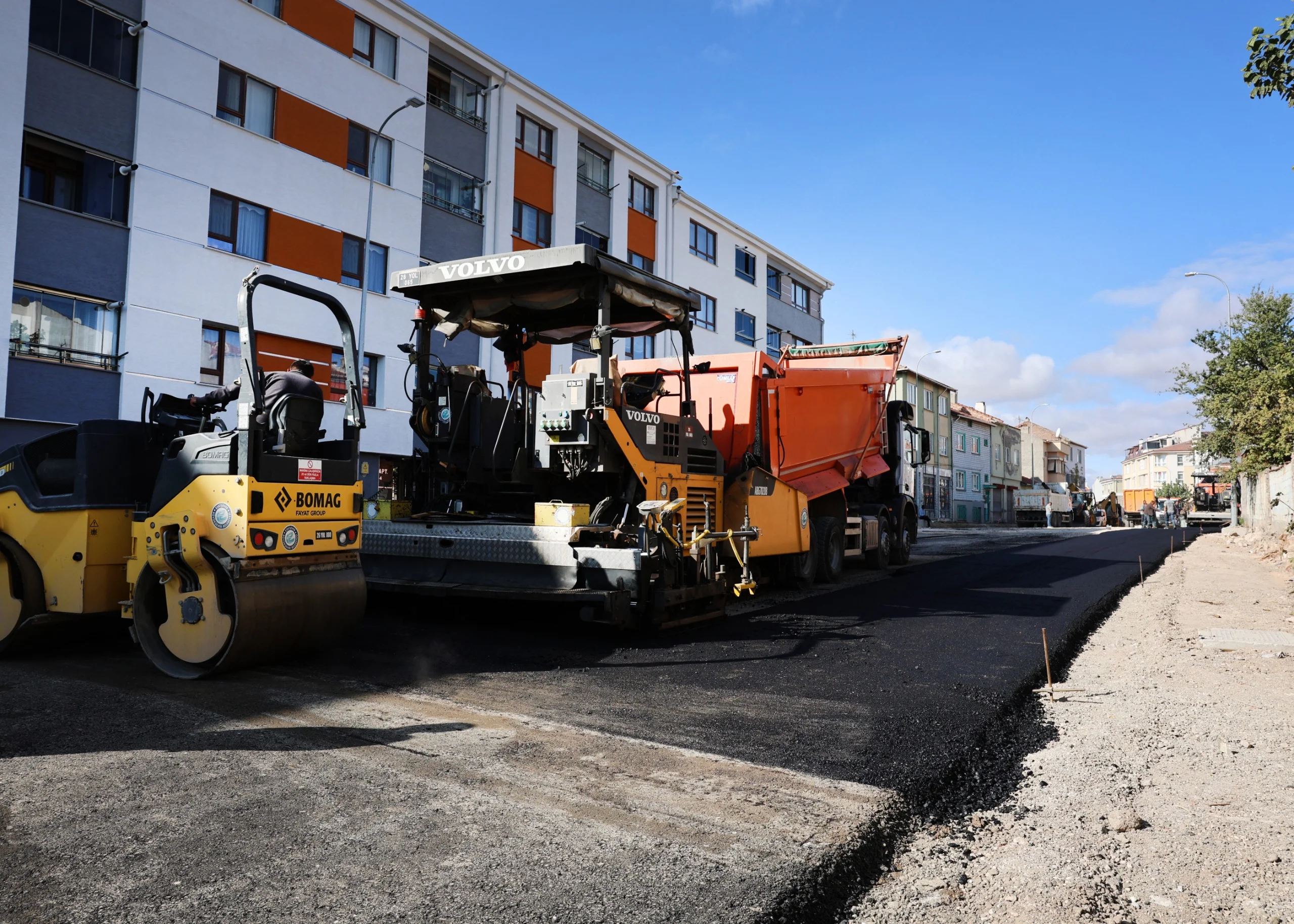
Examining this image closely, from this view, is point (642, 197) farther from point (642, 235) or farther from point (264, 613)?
point (264, 613)

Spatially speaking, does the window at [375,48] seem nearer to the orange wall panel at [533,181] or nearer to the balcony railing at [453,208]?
the balcony railing at [453,208]

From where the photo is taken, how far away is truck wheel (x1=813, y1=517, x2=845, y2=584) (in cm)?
1147

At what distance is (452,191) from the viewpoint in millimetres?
24047

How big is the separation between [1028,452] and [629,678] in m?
87.4

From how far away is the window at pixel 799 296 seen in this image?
4116 centimetres

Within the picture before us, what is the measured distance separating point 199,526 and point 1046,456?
99.5 meters

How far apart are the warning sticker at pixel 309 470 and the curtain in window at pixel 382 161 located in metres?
18.0

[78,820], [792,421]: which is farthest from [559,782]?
[792,421]

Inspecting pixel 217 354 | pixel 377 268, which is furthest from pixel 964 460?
pixel 217 354

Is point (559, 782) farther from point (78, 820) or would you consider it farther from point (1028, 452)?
point (1028, 452)

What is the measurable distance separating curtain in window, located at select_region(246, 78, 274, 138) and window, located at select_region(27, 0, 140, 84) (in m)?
2.53

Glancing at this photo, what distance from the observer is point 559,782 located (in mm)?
3568

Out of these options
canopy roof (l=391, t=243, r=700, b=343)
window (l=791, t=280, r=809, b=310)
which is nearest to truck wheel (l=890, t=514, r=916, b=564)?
canopy roof (l=391, t=243, r=700, b=343)

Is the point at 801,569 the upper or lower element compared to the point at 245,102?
lower
